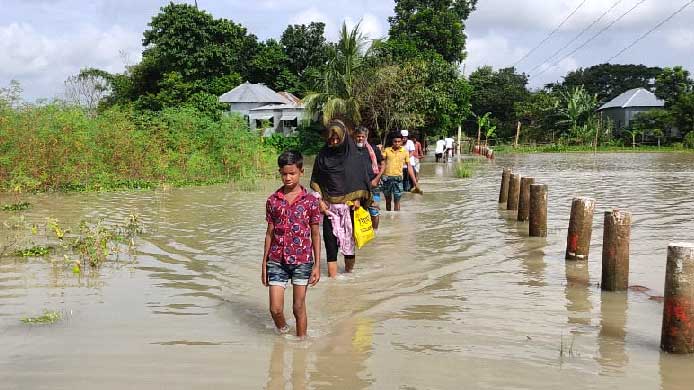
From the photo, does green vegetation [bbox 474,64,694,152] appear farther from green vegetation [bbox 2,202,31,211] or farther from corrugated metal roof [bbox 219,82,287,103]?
green vegetation [bbox 2,202,31,211]

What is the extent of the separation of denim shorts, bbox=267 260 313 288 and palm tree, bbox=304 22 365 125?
3130cm

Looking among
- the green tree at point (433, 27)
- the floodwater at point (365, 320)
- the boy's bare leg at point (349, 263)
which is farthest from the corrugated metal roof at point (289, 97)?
the boy's bare leg at point (349, 263)

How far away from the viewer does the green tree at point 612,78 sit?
81.5 meters

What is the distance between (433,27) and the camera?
5141 cm

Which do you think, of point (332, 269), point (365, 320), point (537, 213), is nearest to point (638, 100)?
point (537, 213)

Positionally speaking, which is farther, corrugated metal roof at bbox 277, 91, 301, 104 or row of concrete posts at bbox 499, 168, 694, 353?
corrugated metal roof at bbox 277, 91, 301, 104

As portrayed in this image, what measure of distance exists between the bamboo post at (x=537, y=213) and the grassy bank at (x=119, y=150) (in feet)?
38.3

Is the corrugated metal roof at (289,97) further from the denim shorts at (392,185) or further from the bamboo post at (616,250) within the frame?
the bamboo post at (616,250)

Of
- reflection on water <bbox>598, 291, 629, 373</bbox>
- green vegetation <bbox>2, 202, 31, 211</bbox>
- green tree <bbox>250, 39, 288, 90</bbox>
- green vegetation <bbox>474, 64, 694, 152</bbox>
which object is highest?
green tree <bbox>250, 39, 288, 90</bbox>

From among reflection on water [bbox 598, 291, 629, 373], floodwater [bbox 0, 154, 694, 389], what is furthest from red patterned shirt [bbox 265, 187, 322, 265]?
reflection on water [bbox 598, 291, 629, 373]

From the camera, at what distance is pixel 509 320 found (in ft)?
20.3

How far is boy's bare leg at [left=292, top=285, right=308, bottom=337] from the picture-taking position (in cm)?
541

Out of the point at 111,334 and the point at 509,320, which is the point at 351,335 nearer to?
the point at 509,320

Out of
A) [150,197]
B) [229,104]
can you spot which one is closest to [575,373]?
[150,197]
